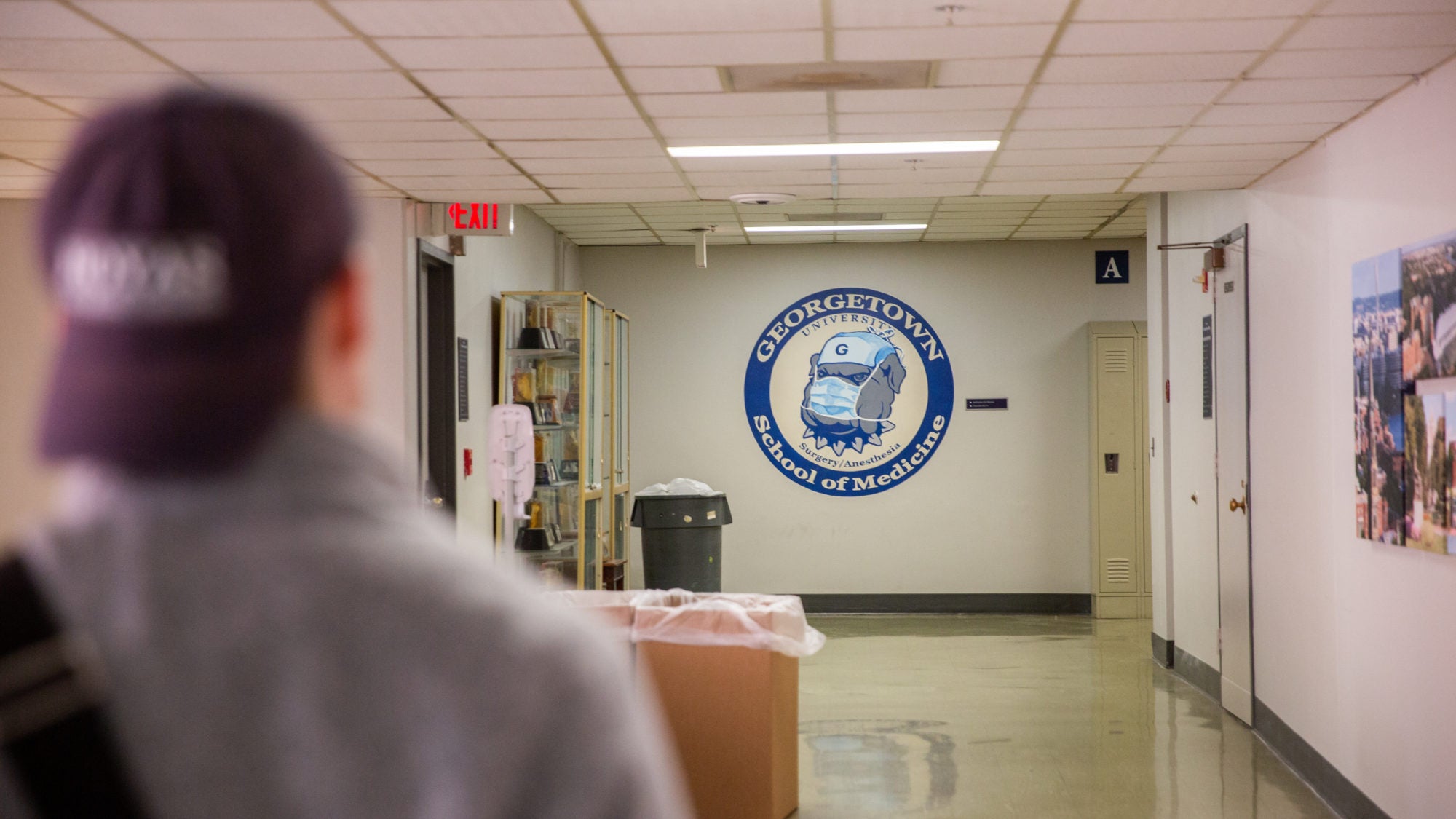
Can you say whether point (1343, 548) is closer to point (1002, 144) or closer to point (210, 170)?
point (1002, 144)

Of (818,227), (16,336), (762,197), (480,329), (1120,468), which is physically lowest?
(1120,468)

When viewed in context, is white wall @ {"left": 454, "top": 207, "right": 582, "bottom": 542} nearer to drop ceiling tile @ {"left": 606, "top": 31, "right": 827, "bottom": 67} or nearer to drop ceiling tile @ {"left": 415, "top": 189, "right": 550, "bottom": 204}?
drop ceiling tile @ {"left": 415, "top": 189, "right": 550, "bottom": 204}

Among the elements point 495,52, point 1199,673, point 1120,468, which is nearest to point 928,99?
point 495,52

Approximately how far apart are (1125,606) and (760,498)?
115 inches

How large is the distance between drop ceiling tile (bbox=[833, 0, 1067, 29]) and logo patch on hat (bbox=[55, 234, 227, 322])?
2.83m

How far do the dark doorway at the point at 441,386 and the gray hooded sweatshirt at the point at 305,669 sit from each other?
5876 millimetres

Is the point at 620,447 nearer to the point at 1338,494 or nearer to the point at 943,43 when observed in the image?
the point at 1338,494

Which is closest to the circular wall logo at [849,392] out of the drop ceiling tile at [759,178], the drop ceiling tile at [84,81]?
the drop ceiling tile at [759,178]

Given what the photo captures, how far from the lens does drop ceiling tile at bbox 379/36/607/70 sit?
3.46 m

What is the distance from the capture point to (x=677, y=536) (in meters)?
8.73

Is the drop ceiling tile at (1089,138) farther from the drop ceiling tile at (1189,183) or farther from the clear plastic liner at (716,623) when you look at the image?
the clear plastic liner at (716,623)

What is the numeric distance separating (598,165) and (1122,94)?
2.20 m

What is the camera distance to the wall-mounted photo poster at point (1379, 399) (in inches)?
151

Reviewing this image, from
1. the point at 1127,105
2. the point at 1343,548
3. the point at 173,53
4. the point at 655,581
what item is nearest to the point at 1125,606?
the point at 655,581
